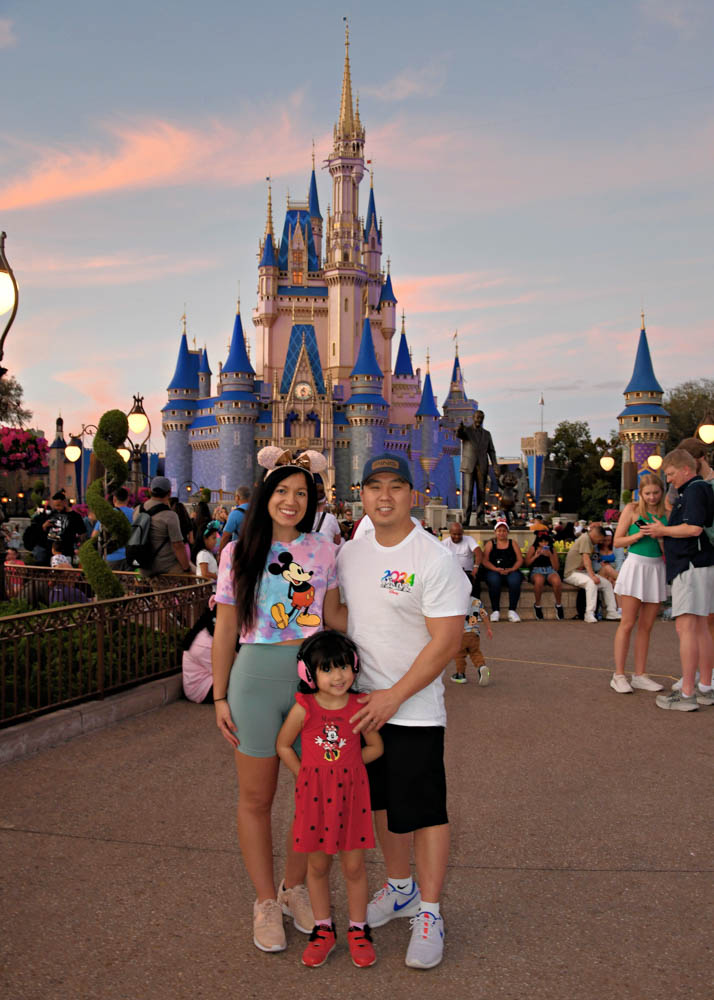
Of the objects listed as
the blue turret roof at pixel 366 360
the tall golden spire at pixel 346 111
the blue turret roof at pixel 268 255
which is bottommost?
the blue turret roof at pixel 366 360

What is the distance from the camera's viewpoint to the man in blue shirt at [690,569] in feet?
19.5

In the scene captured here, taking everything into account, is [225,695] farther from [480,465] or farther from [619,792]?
[480,465]

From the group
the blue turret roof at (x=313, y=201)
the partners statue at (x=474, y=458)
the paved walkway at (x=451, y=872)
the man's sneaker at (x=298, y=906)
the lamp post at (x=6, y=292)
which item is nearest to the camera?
the paved walkway at (x=451, y=872)

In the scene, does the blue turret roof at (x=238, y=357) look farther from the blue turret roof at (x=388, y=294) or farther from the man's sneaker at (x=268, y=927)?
the man's sneaker at (x=268, y=927)

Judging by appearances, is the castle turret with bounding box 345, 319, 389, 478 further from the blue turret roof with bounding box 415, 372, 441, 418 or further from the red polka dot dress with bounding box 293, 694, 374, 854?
the red polka dot dress with bounding box 293, 694, 374, 854

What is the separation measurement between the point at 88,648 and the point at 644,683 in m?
4.51

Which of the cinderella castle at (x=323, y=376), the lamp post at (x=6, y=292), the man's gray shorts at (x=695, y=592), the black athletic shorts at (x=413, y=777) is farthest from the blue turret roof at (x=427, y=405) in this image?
the black athletic shorts at (x=413, y=777)

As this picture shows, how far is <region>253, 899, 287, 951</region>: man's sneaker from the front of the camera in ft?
9.36

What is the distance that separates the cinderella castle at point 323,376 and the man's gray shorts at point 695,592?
56147mm

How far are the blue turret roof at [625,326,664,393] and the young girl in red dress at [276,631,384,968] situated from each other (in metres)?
51.1

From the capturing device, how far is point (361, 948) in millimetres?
2771

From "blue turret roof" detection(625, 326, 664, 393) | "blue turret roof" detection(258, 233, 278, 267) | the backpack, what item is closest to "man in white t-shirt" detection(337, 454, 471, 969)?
the backpack

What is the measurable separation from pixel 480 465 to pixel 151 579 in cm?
806

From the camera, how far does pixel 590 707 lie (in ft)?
20.0
